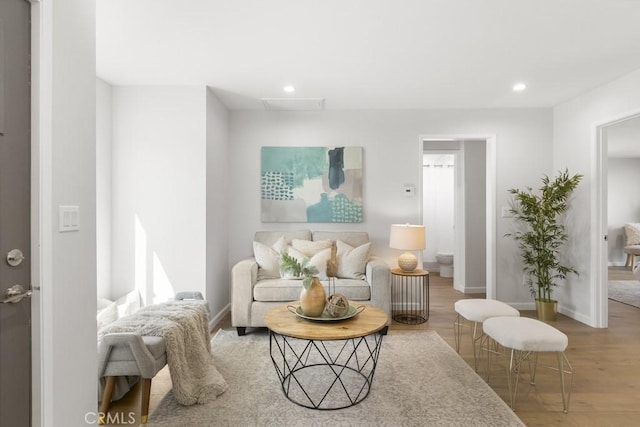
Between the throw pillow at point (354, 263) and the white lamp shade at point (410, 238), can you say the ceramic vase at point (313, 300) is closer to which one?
the throw pillow at point (354, 263)

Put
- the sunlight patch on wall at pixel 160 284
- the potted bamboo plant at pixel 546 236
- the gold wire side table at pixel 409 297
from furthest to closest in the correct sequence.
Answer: the gold wire side table at pixel 409 297, the potted bamboo plant at pixel 546 236, the sunlight patch on wall at pixel 160 284

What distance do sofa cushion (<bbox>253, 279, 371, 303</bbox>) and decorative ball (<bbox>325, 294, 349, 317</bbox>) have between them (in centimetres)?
105

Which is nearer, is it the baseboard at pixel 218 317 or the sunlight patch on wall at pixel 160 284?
the sunlight patch on wall at pixel 160 284

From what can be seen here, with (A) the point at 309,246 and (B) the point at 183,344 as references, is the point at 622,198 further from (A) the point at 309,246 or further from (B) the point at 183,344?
(B) the point at 183,344

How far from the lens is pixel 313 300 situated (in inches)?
90.1

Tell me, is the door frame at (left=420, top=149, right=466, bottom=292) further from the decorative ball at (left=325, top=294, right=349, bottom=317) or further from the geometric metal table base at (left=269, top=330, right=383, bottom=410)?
the decorative ball at (left=325, top=294, right=349, bottom=317)

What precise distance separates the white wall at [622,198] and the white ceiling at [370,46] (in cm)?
578

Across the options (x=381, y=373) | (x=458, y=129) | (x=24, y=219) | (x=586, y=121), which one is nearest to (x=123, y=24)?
(x=24, y=219)

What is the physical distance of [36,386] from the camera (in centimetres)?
131

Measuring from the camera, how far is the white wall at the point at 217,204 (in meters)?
3.57

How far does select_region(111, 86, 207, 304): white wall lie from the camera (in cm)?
347

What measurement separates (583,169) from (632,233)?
5.37 meters

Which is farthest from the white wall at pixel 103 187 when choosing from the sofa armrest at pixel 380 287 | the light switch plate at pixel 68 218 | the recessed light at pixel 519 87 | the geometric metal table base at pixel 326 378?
the recessed light at pixel 519 87

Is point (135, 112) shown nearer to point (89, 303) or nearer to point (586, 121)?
point (89, 303)
